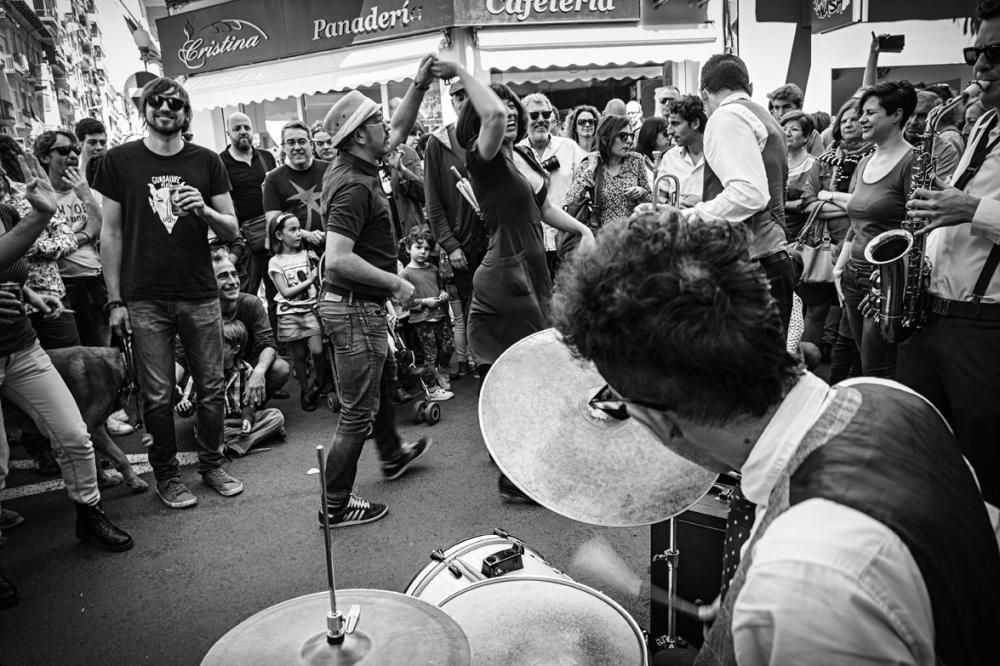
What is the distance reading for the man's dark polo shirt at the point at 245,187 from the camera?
6.43 meters

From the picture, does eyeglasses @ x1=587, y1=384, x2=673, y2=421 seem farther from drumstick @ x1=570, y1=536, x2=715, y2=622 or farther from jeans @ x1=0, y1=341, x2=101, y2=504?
jeans @ x1=0, y1=341, x2=101, y2=504

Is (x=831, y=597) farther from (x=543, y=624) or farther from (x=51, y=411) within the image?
(x=51, y=411)

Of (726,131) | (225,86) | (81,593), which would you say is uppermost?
(225,86)

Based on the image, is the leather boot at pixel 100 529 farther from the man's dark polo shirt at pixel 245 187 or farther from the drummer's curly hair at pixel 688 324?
the man's dark polo shirt at pixel 245 187

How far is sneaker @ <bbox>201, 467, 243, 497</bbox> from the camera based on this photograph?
396 centimetres

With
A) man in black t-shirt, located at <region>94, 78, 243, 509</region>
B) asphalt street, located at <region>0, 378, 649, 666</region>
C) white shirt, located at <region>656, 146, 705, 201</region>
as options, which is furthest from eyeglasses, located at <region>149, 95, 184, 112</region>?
white shirt, located at <region>656, 146, 705, 201</region>

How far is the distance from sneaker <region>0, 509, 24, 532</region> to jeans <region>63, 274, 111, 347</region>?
1573 millimetres

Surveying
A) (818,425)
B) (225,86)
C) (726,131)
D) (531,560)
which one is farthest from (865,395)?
(225,86)

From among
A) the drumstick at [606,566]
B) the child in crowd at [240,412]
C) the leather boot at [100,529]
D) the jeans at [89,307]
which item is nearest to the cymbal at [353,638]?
the drumstick at [606,566]

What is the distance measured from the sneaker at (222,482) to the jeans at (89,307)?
5.82ft

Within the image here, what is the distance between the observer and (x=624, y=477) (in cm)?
153

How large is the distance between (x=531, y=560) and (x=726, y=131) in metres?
2.18

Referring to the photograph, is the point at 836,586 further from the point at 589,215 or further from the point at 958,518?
the point at 589,215

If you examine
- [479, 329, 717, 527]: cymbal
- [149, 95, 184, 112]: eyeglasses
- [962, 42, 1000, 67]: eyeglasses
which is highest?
[149, 95, 184, 112]: eyeglasses
